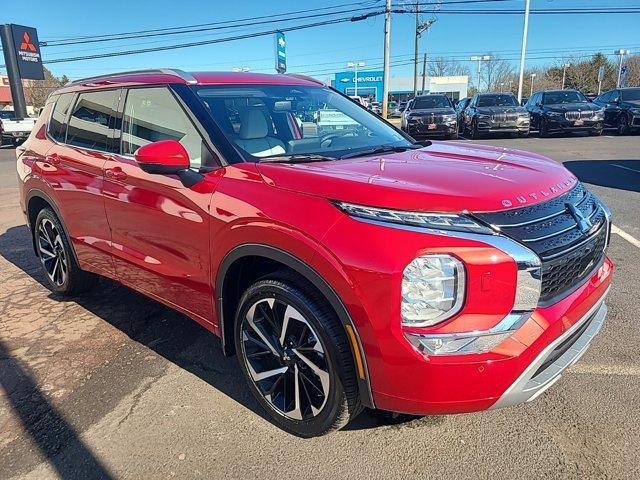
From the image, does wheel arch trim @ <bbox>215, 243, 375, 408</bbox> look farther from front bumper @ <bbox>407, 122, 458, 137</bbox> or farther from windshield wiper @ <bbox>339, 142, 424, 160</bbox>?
front bumper @ <bbox>407, 122, 458, 137</bbox>

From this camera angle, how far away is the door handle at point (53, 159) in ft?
13.8

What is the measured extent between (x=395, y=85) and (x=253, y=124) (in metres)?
90.8

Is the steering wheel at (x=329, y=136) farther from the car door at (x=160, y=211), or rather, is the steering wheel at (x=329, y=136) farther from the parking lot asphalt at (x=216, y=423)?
the parking lot asphalt at (x=216, y=423)

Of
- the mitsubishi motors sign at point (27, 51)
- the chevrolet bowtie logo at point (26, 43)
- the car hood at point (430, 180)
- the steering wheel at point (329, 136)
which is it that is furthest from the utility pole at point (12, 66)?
the car hood at point (430, 180)

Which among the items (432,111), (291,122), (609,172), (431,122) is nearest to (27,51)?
(432,111)

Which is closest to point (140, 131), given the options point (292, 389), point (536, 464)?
point (292, 389)

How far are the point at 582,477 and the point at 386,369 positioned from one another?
3.42ft

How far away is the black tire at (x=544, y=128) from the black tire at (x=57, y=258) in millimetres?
17892

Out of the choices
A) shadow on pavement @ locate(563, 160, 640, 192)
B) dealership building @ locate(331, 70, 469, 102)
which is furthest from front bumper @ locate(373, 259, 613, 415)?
dealership building @ locate(331, 70, 469, 102)

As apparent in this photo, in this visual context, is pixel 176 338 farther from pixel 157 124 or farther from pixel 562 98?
pixel 562 98

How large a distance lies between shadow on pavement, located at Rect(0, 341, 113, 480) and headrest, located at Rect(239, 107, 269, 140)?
1885mm

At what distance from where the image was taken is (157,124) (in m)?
3.31

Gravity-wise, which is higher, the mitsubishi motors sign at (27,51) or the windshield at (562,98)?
the mitsubishi motors sign at (27,51)

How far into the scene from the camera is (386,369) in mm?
2137
